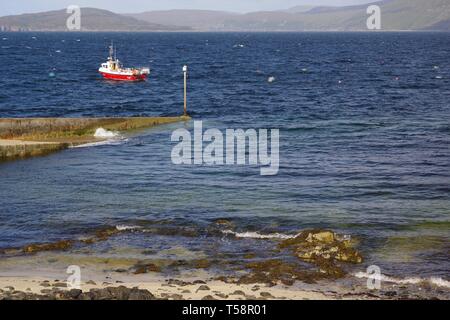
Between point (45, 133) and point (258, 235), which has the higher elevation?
point (45, 133)

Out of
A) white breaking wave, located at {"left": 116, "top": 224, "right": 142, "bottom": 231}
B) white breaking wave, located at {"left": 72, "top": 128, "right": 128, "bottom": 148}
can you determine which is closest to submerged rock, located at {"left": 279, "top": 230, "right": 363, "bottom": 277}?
white breaking wave, located at {"left": 116, "top": 224, "right": 142, "bottom": 231}

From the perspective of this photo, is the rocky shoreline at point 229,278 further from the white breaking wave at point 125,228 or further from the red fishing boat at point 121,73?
the red fishing boat at point 121,73

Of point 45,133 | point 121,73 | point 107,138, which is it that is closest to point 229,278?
point 45,133

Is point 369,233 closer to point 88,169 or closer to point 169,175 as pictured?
point 169,175

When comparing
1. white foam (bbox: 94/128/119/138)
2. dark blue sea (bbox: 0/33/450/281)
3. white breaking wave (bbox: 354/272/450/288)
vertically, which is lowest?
white breaking wave (bbox: 354/272/450/288)

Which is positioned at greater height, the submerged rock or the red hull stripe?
the red hull stripe

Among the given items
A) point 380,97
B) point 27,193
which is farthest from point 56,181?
point 380,97

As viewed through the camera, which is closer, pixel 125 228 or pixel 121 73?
pixel 125 228

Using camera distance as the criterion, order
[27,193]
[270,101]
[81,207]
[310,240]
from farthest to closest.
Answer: [270,101], [27,193], [81,207], [310,240]

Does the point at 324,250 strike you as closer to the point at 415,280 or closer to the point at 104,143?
the point at 415,280

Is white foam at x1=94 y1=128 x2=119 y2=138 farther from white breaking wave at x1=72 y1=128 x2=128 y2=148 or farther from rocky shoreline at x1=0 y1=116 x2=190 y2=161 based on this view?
rocky shoreline at x1=0 y1=116 x2=190 y2=161

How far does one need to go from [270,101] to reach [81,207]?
46.4 metres

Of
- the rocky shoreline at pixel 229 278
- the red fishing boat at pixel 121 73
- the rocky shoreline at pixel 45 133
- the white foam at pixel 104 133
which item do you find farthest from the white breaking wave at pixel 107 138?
the red fishing boat at pixel 121 73

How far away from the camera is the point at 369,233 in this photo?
28.3m
